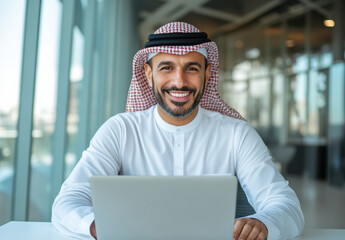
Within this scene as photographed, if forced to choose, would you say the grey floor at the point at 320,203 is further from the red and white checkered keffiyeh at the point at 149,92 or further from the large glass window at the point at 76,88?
the red and white checkered keffiyeh at the point at 149,92

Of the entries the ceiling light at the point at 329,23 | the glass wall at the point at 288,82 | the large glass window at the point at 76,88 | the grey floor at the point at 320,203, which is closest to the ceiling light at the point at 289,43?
the glass wall at the point at 288,82

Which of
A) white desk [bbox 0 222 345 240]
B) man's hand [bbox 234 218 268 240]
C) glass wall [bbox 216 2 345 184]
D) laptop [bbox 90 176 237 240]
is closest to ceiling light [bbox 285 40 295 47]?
glass wall [bbox 216 2 345 184]

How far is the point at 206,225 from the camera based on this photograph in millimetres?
909

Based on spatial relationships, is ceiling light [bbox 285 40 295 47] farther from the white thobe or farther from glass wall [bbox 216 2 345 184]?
the white thobe

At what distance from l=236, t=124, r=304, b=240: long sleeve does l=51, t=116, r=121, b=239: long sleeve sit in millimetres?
599

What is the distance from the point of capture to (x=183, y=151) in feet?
5.89

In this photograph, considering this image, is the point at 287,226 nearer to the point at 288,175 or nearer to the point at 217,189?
the point at 217,189

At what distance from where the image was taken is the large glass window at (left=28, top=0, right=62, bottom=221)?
99.2 inches

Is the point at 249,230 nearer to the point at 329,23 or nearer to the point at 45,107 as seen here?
the point at 45,107

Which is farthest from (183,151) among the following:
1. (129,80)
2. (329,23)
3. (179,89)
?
(329,23)

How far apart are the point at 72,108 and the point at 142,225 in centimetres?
255

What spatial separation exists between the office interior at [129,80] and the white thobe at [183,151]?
706 millimetres

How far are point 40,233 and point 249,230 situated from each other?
0.69 meters

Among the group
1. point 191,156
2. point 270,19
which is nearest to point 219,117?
point 191,156
